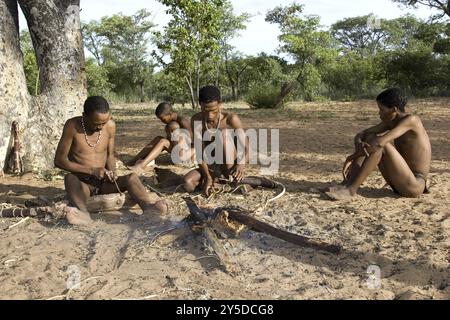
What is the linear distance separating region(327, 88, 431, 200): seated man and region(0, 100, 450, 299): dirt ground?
0.46 ft

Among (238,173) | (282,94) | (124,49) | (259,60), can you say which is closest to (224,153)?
(238,173)

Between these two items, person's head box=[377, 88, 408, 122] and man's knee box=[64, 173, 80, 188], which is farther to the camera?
person's head box=[377, 88, 408, 122]

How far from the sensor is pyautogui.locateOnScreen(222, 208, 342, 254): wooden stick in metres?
3.19

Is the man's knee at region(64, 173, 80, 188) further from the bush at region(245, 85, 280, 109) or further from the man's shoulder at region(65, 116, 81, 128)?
the bush at region(245, 85, 280, 109)

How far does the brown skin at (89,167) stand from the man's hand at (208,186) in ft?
2.16

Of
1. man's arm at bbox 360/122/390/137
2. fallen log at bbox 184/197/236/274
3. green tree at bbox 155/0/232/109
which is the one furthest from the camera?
green tree at bbox 155/0/232/109

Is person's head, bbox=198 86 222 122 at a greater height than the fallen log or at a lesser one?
greater

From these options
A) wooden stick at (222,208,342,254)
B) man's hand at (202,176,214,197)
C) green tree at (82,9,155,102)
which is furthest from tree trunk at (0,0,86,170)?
green tree at (82,9,155,102)

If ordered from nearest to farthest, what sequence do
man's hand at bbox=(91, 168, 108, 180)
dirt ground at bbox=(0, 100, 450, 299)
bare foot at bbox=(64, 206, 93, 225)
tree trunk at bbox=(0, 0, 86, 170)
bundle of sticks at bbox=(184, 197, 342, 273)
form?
1. dirt ground at bbox=(0, 100, 450, 299)
2. bundle of sticks at bbox=(184, 197, 342, 273)
3. bare foot at bbox=(64, 206, 93, 225)
4. man's hand at bbox=(91, 168, 108, 180)
5. tree trunk at bbox=(0, 0, 86, 170)

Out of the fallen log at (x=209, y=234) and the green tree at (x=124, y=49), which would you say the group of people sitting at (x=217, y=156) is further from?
the green tree at (x=124, y=49)

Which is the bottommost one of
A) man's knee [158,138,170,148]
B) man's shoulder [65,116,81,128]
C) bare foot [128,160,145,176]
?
bare foot [128,160,145,176]

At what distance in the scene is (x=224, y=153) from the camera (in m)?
4.98

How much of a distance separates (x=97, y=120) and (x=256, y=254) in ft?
5.83
